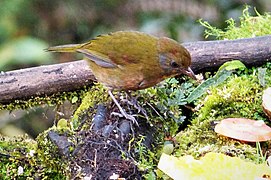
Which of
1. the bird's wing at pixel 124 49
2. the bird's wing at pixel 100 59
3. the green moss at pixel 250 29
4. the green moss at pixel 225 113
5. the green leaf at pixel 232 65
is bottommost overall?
the green moss at pixel 225 113

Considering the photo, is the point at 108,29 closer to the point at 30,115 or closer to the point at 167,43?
the point at 30,115

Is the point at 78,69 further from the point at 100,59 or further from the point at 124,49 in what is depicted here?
the point at 124,49

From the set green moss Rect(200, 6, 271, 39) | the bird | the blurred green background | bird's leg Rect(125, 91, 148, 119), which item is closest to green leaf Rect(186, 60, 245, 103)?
the bird

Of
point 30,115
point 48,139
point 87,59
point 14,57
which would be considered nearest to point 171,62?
point 87,59

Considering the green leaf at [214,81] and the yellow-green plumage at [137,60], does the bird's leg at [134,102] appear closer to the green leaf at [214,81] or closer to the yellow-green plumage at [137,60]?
the yellow-green plumage at [137,60]

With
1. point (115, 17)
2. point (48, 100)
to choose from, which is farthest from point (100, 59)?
point (115, 17)

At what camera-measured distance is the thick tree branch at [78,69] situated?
405 centimetres

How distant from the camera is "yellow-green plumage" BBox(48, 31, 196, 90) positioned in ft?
12.0

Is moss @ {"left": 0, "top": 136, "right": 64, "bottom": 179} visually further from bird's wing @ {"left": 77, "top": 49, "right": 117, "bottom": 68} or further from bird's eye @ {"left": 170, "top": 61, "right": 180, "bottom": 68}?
bird's eye @ {"left": 170, "top": 61, "right": 180, "bottom": 68}

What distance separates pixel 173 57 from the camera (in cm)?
364

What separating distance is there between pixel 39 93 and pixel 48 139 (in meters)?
0.65

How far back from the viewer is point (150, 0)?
7.01 metres

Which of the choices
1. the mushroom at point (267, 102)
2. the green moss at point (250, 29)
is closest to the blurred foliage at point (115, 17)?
the green moss at point (250, 29)

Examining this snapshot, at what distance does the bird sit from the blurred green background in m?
2.19
